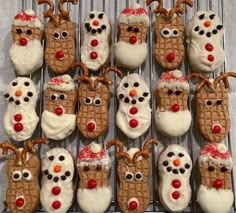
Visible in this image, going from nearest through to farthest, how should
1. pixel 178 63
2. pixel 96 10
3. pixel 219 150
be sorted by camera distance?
pixel 219 150, pixel 178 63, pixel 96 10

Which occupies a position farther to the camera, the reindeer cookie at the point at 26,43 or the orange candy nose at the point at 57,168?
the reindeer cookie at the point at 26,43

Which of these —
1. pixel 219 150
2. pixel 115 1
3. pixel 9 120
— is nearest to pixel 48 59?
pixel 9 120

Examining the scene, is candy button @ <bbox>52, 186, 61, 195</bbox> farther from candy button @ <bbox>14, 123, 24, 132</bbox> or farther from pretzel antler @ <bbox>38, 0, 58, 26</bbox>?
pretzel antler @ <bbox>38, 0, 58, 26</bbox>

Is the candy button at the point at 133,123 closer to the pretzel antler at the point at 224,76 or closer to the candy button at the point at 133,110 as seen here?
the candy button at the point at 133,110

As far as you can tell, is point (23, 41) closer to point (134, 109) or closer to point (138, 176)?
point (134, 109)

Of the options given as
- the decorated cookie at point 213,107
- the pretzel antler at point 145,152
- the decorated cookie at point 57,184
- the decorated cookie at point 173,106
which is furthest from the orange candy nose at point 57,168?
the decorated cookie at point 213,107

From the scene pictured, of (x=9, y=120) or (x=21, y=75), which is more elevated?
(x=21, y=75)

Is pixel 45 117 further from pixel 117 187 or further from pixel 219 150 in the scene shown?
pixel 219 150
